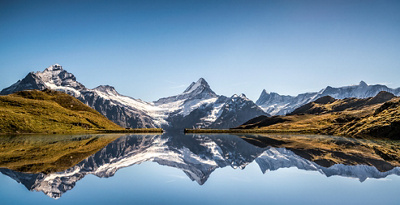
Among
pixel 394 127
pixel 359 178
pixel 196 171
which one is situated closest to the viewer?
pixel 359 178

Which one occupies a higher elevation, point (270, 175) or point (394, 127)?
point (394, 127)

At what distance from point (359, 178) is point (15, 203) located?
27120 millimetres

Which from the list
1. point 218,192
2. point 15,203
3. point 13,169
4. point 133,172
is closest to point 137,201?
point 218,192

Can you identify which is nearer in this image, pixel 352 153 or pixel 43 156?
pixel 43 156

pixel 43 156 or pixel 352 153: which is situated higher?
pixel 352 153

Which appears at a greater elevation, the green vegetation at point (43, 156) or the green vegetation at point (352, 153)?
the green vegetation at point (352, 153)

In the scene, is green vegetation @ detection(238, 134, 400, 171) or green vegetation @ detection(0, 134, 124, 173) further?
→ green vegetation @ detection(238, 134, 400, 171)

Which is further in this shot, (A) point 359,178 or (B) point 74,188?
(A) point 359,178

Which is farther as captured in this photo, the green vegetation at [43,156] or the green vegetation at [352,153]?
the green vegetation at [352,153]

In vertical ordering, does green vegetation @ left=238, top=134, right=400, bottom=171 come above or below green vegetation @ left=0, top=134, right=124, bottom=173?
above

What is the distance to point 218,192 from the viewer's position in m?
18.9

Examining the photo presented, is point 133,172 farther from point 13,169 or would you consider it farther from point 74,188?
point 13,169

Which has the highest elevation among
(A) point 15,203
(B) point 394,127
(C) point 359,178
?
(B) point 394,127

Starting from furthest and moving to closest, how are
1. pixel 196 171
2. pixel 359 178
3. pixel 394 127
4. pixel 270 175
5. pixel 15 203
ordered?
pixel 394 127 → pixel 196 171 → pixel 270 175 → pixel 359 178 → pixel 15 203
